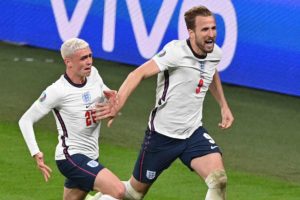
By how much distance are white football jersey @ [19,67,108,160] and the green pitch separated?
1.95 metres

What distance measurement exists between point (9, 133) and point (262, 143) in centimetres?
358

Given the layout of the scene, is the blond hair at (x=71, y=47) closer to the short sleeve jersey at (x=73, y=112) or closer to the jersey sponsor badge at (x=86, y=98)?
the short sleeve jersey at (x=73, y=112)

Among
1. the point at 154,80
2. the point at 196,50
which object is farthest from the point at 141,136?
the point at 196,50

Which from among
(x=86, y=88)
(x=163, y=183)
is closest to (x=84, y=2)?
(x=163, y=183)

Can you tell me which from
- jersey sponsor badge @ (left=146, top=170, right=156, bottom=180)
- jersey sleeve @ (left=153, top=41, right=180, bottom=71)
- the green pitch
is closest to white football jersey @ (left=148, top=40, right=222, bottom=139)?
jersey sleeve @ (left=153, top=41, right=180, bottom=71)

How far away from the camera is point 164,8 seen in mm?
19078

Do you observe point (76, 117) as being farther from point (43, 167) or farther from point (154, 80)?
point (154, 80)

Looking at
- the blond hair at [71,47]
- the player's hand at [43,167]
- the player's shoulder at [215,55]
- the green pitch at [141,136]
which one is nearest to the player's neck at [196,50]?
the player's shoulder at [215,55]

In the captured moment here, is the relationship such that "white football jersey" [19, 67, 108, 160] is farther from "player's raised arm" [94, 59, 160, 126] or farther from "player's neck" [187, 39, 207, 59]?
"player's neck" [187, 39, 207, 59]

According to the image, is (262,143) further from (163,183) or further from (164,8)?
(164,8)

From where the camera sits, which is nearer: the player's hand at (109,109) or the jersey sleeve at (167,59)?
the player's hand at (109,109)

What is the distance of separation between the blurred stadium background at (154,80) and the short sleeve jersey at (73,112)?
6.53 ft

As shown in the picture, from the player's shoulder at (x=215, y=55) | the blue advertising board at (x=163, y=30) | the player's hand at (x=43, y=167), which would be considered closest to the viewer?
the player's hand at (x=43, y=167)

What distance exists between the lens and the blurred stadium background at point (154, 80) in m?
13.4
